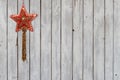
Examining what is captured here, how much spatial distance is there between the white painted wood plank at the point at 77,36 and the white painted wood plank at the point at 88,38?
0.10 feet

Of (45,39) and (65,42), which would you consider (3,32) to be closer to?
(45,39)

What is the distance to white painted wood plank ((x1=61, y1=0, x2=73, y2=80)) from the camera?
1.82 m

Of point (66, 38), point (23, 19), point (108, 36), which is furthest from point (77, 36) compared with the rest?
point (23, 19)

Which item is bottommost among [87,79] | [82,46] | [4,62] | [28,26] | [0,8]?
[87,79]

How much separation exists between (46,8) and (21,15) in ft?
0.73

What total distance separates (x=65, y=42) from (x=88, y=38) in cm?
17

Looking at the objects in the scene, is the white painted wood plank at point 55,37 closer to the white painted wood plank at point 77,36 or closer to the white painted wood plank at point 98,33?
the white painted wood plank at point 77,36

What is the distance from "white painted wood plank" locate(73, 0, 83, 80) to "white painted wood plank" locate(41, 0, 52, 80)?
0.18 metres

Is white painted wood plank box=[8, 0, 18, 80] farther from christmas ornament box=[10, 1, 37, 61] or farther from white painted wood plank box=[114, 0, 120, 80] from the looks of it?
white painted wood plank box=[114, 0, 120, 80]

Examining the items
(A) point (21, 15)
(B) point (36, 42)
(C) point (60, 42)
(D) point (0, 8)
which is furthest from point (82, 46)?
(D) point (0, 8)

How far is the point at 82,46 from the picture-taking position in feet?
6.03

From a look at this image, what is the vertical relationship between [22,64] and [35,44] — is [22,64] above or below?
below

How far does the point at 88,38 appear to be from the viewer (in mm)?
1836

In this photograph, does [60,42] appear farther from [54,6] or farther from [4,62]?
[4,62]
